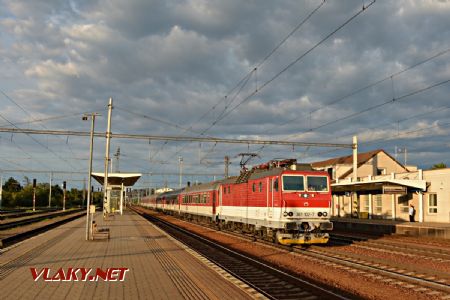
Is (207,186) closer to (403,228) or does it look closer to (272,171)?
(403,228)

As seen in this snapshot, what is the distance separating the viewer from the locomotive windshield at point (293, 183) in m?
19.4

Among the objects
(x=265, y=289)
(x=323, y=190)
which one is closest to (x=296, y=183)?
(x=323, y=190)

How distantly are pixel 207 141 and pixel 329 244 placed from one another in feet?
56.5

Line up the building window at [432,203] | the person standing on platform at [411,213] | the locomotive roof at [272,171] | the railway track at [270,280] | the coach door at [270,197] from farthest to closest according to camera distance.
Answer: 1. the person standing on platform at [411,213]
2. the building window at [432,203]
3. the coach door at [270,197]
4. the locomotive roof at [272,171]
5. the railway track at [270,280]

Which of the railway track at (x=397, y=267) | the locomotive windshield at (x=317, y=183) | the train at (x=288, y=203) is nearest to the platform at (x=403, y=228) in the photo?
the railway track at (x=397, y=267)

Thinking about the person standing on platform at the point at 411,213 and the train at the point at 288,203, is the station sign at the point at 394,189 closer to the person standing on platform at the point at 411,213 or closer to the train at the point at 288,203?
the person standing on platform at the point at 411,213

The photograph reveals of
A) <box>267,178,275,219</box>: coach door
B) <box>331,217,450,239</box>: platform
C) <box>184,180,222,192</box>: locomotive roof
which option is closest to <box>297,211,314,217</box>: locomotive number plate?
<box>267,178,275,219</box>: coach door

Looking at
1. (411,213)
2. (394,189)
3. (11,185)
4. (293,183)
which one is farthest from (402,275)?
(11,185)

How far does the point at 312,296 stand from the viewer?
1033 cm

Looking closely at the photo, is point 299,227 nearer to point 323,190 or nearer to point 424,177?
point 323,190

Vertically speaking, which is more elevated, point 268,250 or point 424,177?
point 424,177

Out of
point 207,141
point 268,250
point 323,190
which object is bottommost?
point 268,250

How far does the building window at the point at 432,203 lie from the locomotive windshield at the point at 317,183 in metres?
18.2

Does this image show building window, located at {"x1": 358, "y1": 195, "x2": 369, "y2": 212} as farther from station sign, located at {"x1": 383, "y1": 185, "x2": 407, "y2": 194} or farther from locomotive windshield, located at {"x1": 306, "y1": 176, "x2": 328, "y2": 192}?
locomotive windshield, located at {"x1": 306, "y1": 176, "x2": 328, "y2": 192}
